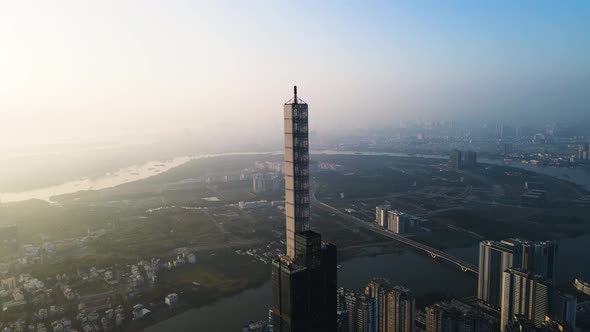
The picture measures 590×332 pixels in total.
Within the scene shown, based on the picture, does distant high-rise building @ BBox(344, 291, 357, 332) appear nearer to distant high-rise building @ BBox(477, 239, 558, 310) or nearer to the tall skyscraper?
the tall skyscraper

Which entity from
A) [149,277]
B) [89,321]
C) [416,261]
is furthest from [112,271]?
[416,261]

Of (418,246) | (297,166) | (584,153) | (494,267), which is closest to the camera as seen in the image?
(297,166)

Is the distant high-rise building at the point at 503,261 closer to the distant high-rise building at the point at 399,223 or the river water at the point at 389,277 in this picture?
the river water at the point at 389,277

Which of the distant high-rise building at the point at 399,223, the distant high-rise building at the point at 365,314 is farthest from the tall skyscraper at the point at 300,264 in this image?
the distant high-rise building at the point at 399,223

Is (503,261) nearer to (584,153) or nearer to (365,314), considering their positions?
(365,314)

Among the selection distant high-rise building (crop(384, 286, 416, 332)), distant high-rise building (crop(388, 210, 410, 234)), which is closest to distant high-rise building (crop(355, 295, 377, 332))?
distant high-rise building (crop(384, 286, 416, 332))

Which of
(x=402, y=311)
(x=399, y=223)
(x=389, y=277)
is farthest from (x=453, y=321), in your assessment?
(x=399, y=223)

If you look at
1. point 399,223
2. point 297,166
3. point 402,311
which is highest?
point 297,166
